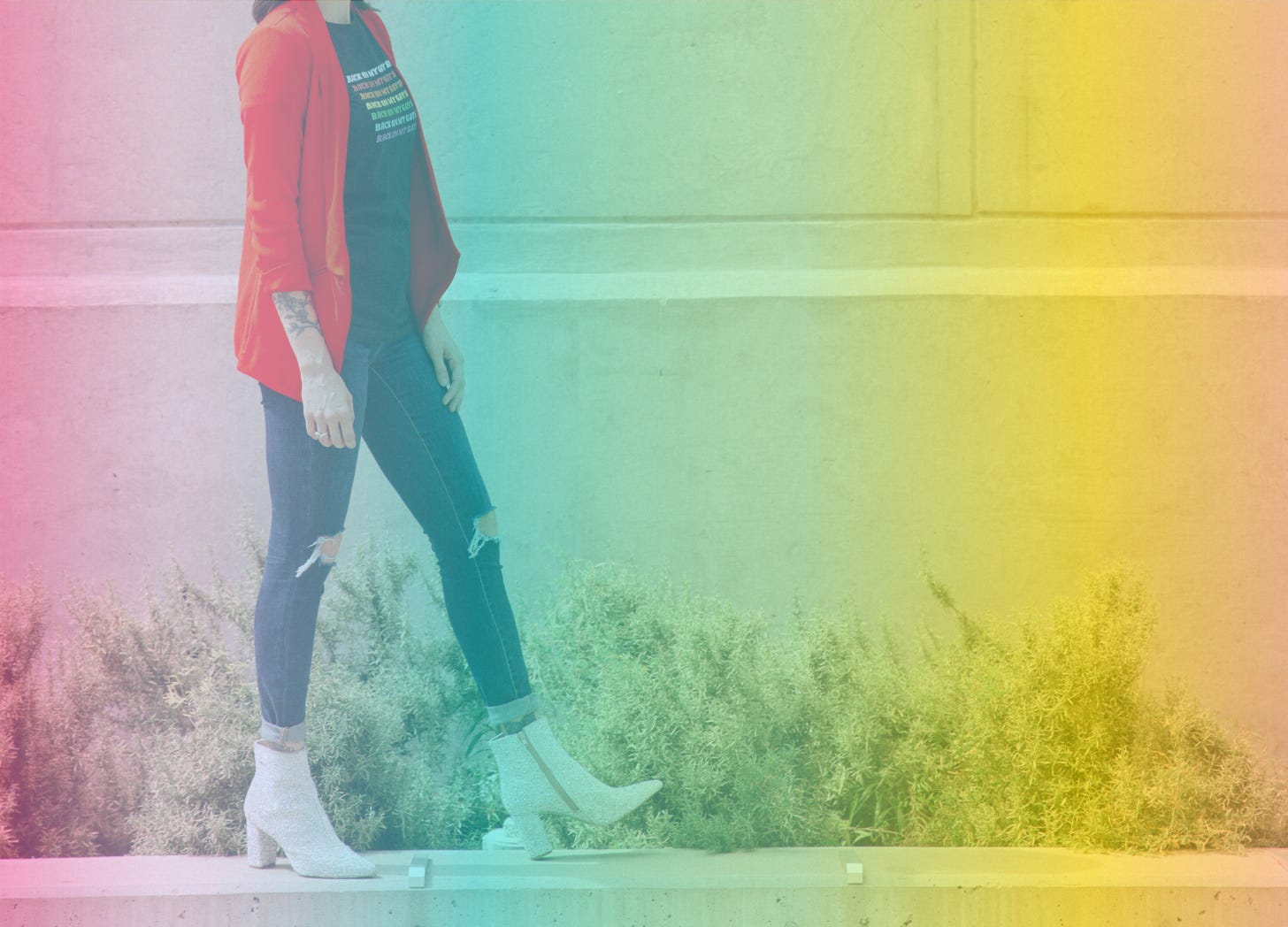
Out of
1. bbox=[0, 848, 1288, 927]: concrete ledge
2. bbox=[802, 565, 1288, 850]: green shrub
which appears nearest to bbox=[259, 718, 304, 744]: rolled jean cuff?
bbox=[0, 848, 1288, 927]: concrete ledge

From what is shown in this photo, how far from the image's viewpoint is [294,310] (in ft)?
11.8

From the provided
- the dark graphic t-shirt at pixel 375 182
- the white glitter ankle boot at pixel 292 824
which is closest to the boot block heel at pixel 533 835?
the white glitter ankle boot at pixel 292 824

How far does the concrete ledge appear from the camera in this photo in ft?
12.0

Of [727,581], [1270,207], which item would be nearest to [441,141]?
[727,581]

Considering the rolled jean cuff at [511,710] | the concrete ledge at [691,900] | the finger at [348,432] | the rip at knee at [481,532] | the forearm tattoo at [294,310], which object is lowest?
the concrete ledge at [691,900]

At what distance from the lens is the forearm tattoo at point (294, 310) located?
11.8ft

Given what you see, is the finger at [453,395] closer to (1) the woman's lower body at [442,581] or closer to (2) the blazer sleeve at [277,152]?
(1) the woman's lower body at [442,581]

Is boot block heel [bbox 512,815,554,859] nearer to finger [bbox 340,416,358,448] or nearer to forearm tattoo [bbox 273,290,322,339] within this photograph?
finger [bbox 340,416,358,448]

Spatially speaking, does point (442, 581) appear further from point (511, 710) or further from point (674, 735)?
point (674, 735)

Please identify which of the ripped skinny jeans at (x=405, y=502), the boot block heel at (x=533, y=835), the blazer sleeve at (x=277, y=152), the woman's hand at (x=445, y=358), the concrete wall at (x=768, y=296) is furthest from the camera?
the concrete wall at (x=768, y=296)

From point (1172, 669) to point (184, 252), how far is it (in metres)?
3.41

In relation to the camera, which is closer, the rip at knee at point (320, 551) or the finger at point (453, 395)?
the rip at knee at point (320, 551)

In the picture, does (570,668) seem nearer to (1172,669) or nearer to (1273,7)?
(1172,669)

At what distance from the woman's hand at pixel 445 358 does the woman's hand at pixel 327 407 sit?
36 cm
